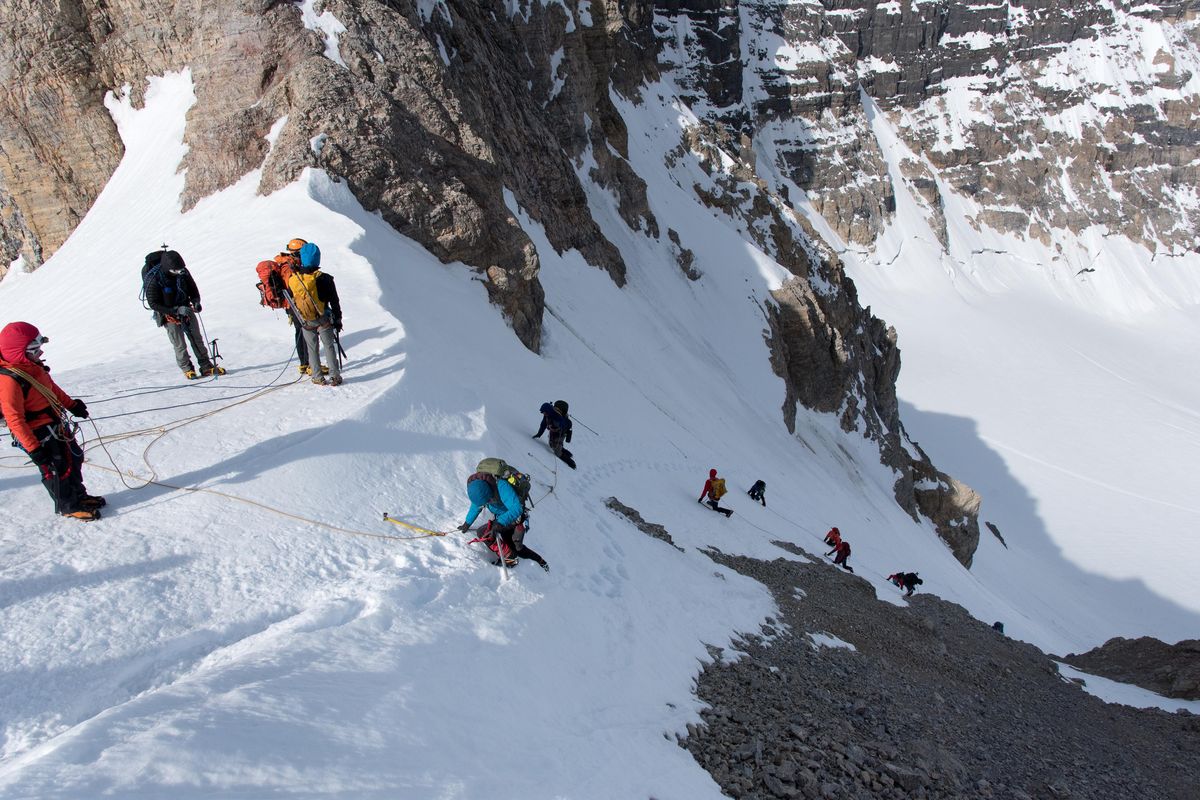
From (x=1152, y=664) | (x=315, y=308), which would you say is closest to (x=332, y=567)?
(x=315, y=308)

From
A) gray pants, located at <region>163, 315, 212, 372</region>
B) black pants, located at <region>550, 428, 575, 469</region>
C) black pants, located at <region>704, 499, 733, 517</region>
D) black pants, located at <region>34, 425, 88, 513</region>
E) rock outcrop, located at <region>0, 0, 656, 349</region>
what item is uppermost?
rock outcrop, located at <region>0, 0, 656, 349</region>

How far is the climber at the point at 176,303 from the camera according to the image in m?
8.43

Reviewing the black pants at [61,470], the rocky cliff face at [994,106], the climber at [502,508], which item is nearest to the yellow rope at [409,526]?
the climber at [502,508]

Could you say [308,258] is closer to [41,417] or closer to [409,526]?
[41,417]

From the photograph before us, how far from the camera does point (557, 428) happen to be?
11547mm

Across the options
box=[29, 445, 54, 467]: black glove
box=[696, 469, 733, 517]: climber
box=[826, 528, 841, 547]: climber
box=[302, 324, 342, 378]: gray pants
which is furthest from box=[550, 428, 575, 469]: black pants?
box=[826, 528, 841, 547]: climber

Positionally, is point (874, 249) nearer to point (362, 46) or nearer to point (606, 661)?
point (362, 46)

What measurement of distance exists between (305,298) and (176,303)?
5.14 ft

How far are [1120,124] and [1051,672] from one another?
10904 centimetres

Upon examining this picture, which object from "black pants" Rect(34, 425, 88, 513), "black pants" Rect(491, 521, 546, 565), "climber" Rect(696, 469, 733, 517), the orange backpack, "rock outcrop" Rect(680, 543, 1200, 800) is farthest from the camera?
"climber" Rect(696, 469, 733, 517)

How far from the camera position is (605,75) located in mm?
39531

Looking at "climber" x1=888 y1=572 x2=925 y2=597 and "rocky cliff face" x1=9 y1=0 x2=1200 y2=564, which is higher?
"rocky cliff face" x1=9 y1=0 x2=1200 y2=564

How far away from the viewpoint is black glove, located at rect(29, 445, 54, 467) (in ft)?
18.0

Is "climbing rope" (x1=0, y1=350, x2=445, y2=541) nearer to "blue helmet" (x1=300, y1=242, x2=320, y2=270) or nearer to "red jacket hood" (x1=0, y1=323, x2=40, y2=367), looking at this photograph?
"red jacket hood" (x1=0, y1=323, x2=40, y2=367)
